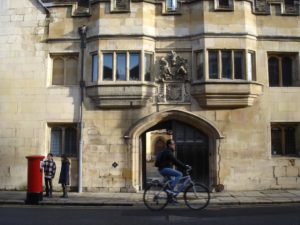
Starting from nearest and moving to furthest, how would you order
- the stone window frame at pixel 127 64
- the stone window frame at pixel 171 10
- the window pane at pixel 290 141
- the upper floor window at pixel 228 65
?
the upper floor window at pixel 228 65 → the stone window frame at pixel 127 64 → the stone window frame at pixel 171 10 → the window pane at pixel 290 141

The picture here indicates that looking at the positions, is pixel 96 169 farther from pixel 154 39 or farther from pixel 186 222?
pixel 186 222

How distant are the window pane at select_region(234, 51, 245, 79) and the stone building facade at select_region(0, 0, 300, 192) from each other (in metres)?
0.04

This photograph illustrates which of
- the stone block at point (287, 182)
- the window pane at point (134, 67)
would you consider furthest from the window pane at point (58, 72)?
the stone block at point (287, 182)

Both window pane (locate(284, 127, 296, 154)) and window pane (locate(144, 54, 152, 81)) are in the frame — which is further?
window pane (locate(284, 127, 296, 154))

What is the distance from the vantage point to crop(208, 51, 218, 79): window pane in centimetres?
1563

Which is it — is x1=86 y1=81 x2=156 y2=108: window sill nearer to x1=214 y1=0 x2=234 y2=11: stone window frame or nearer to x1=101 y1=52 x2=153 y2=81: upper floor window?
x1=101 y1=52 x2=153 y2=81: upper floor window

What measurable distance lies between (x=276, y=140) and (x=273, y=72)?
262 cm

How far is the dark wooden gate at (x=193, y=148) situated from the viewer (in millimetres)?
16016

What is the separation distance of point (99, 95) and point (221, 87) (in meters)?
4.45

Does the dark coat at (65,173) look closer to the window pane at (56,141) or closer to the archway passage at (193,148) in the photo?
the window pane at (56,141)

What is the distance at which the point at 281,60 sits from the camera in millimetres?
16609

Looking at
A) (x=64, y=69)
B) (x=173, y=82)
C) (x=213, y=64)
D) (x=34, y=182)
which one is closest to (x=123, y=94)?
(x=173, y=82)

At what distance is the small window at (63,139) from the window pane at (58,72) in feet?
5.64

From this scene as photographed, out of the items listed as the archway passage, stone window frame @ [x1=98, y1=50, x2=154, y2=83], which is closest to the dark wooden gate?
the archway passage
